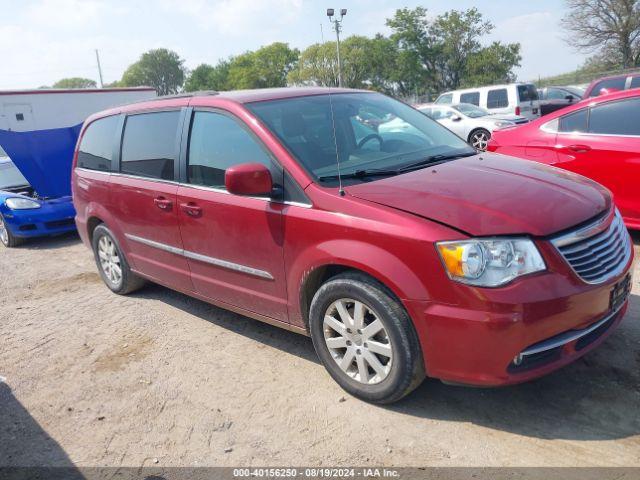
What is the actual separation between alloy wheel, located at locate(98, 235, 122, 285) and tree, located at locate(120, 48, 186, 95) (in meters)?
99.7

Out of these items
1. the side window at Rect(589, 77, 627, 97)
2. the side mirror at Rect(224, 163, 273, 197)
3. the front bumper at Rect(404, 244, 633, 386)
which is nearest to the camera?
the front bumper at Rect(404, 244, 633, 386)

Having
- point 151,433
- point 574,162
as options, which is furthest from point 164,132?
point 574,162

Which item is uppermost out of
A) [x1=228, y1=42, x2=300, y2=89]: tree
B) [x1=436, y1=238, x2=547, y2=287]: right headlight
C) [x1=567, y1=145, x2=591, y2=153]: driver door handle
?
[x1=228, y1=42, x2=300, y2=89]: tree

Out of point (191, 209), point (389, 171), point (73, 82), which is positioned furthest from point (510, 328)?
point (73, 82)

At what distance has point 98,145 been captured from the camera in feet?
17.3

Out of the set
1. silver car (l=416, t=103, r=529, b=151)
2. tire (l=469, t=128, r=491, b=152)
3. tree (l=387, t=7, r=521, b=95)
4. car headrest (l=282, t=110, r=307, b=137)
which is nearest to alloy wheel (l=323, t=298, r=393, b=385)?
car headrest (l=282, t=110, r=307, b=137)

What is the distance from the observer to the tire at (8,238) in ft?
27.0

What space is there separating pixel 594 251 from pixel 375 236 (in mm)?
1119

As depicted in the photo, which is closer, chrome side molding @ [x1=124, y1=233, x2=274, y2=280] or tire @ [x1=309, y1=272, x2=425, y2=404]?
tire @ [x1=309, y1=272, x2=425, y2=404]

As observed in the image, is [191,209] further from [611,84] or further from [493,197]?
[611,84]

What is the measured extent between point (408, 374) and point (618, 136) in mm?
3843

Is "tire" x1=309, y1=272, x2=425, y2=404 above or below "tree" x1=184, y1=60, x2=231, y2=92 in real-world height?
below

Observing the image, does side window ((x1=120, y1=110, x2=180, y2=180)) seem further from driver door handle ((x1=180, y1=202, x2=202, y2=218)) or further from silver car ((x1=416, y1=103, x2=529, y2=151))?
silver car ((x1=416, y1=103, x2=529, y2=151))

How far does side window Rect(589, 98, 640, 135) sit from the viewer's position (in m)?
5.25
